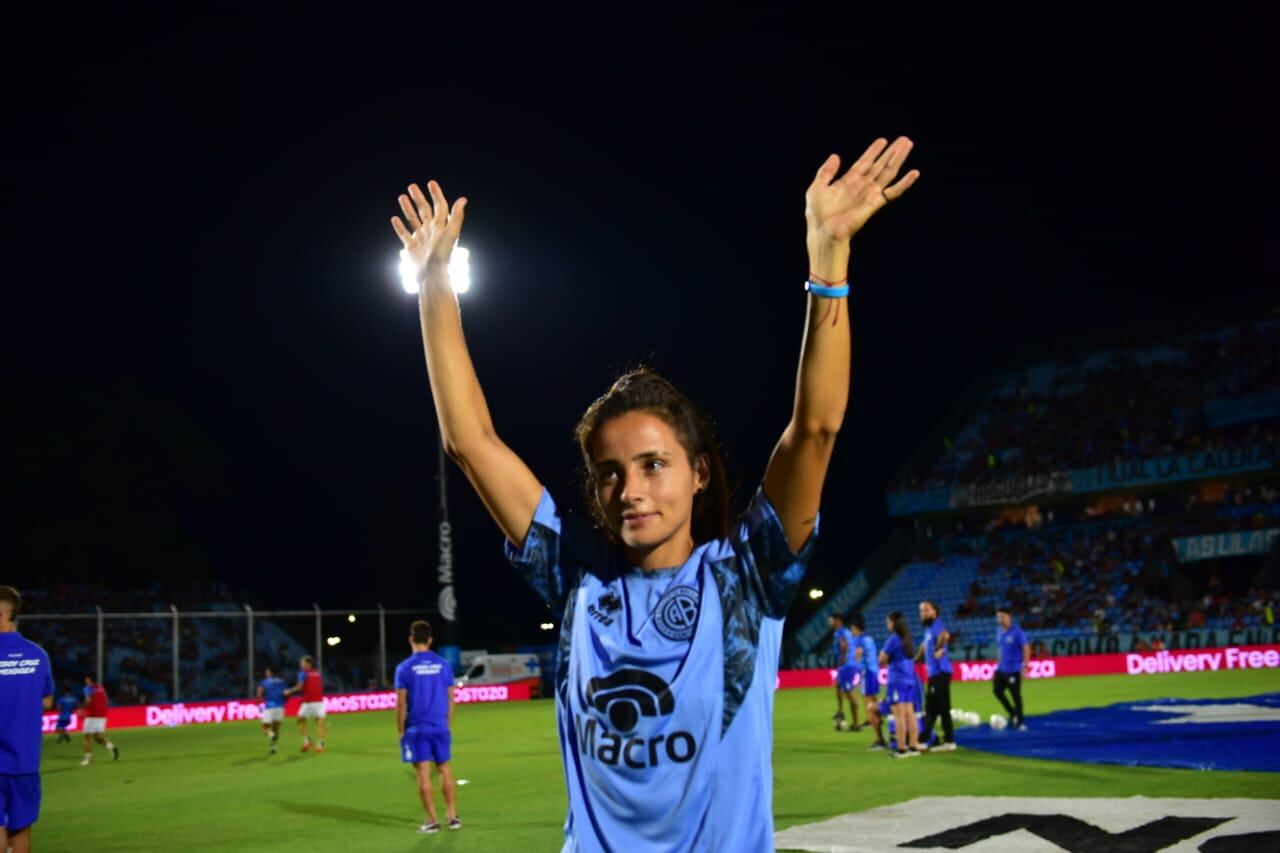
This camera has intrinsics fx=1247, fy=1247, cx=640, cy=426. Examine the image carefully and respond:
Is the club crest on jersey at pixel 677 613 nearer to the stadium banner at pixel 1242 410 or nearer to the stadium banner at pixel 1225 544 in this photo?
the stadium banner at pixel 1225 544

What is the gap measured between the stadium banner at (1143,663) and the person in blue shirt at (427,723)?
21.2 metres

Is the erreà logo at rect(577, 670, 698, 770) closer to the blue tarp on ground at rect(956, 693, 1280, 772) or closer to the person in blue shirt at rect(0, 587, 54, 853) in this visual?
the person in blue shirt at rect(0, 587, 54, 853)

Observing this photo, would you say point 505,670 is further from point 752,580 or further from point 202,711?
point 752,580

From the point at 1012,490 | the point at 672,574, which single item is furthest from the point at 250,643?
the point at 672,574

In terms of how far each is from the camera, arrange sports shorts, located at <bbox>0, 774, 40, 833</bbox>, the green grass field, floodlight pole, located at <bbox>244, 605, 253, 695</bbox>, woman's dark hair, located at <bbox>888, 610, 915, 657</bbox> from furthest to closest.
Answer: floodlight pole, located at <bbox>244, 605, 253, 695</bbox>
woman's dark hair, located at <bbox>888, 610, 915, 657</bbox>
the green grass field
sports shorts, located at <bbox>0, 774, 40, 833</bbox>

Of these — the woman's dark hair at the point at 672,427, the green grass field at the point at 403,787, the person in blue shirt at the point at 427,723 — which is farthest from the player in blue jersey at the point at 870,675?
the woman's dark hair at the point at 672,427

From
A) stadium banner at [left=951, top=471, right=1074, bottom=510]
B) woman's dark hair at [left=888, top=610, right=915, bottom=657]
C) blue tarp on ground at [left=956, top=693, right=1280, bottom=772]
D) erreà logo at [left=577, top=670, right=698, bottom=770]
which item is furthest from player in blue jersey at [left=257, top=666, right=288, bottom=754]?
stadium banner at [left=951, top=471, right=1074, bottom=510]

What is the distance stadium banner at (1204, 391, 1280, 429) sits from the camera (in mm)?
46406

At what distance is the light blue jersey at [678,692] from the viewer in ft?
8.31

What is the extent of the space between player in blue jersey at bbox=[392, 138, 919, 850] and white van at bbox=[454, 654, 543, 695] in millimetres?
43554

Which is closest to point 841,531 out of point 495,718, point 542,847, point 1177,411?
point 1177,411

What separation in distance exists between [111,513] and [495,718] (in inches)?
1171

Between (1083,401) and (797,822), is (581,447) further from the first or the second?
(1083,401)

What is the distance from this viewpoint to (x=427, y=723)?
12750mm
